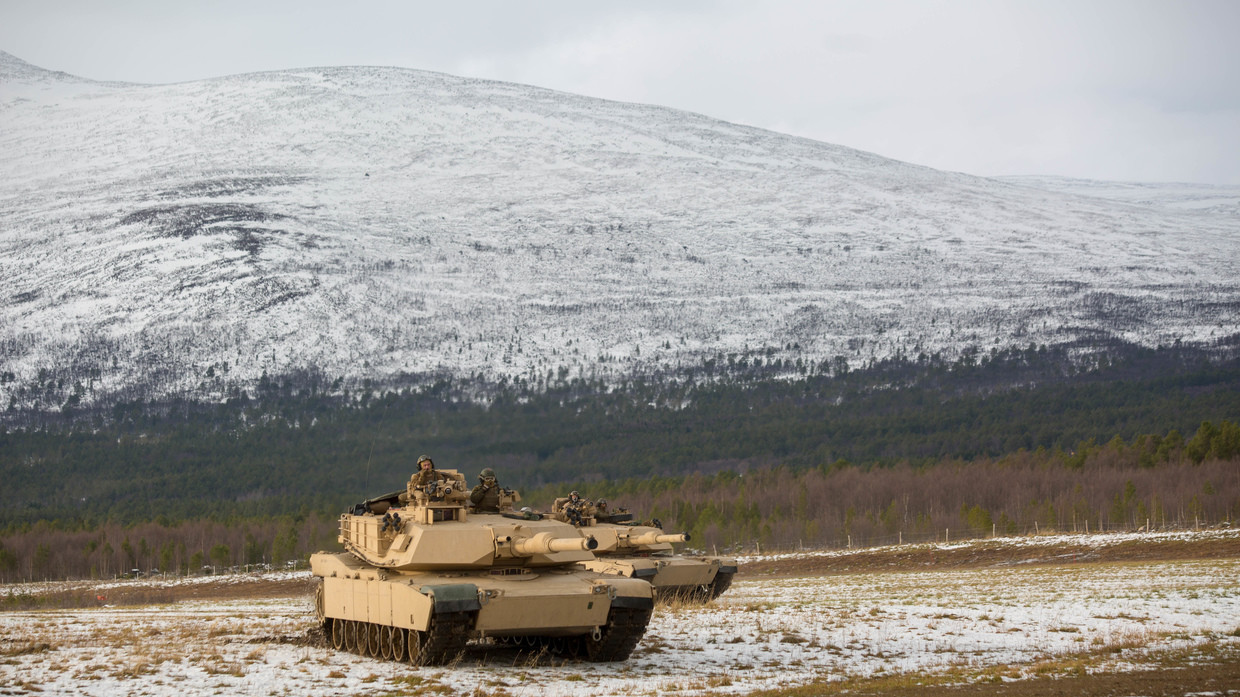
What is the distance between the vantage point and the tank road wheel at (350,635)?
22.7 meters

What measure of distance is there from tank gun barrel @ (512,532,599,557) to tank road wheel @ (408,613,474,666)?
1.69 metres

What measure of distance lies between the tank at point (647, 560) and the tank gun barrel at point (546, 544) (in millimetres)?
8020

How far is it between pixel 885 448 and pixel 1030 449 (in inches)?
487

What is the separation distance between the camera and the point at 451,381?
145875 mm

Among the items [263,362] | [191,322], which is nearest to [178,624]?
[263,362]

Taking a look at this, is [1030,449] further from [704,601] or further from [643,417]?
[704,601]

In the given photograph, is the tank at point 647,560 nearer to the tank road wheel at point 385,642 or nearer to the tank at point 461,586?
the tank at point 461,586

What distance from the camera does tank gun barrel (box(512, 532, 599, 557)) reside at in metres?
20.7

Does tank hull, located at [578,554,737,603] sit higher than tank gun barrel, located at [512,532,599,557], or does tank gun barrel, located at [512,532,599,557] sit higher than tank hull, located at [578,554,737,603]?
tank gun barrel, located at [512,532,599,557]

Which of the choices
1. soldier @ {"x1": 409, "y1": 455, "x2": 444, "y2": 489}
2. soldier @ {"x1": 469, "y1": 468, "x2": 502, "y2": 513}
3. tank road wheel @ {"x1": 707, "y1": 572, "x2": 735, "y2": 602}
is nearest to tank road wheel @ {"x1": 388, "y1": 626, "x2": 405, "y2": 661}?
soldier @ {"x1": 409, "y1": 455, "x2": 444, "y2": 489}

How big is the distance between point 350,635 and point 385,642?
1.53 m

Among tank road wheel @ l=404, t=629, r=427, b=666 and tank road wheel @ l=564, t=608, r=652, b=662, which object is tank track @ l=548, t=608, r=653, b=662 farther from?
tank road wheel @ l=404, t=629, r=427, b=666

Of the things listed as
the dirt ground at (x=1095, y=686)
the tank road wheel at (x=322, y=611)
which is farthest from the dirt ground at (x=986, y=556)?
the tank road wheel at (x=322, y=611)

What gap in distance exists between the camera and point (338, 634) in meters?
23.5
